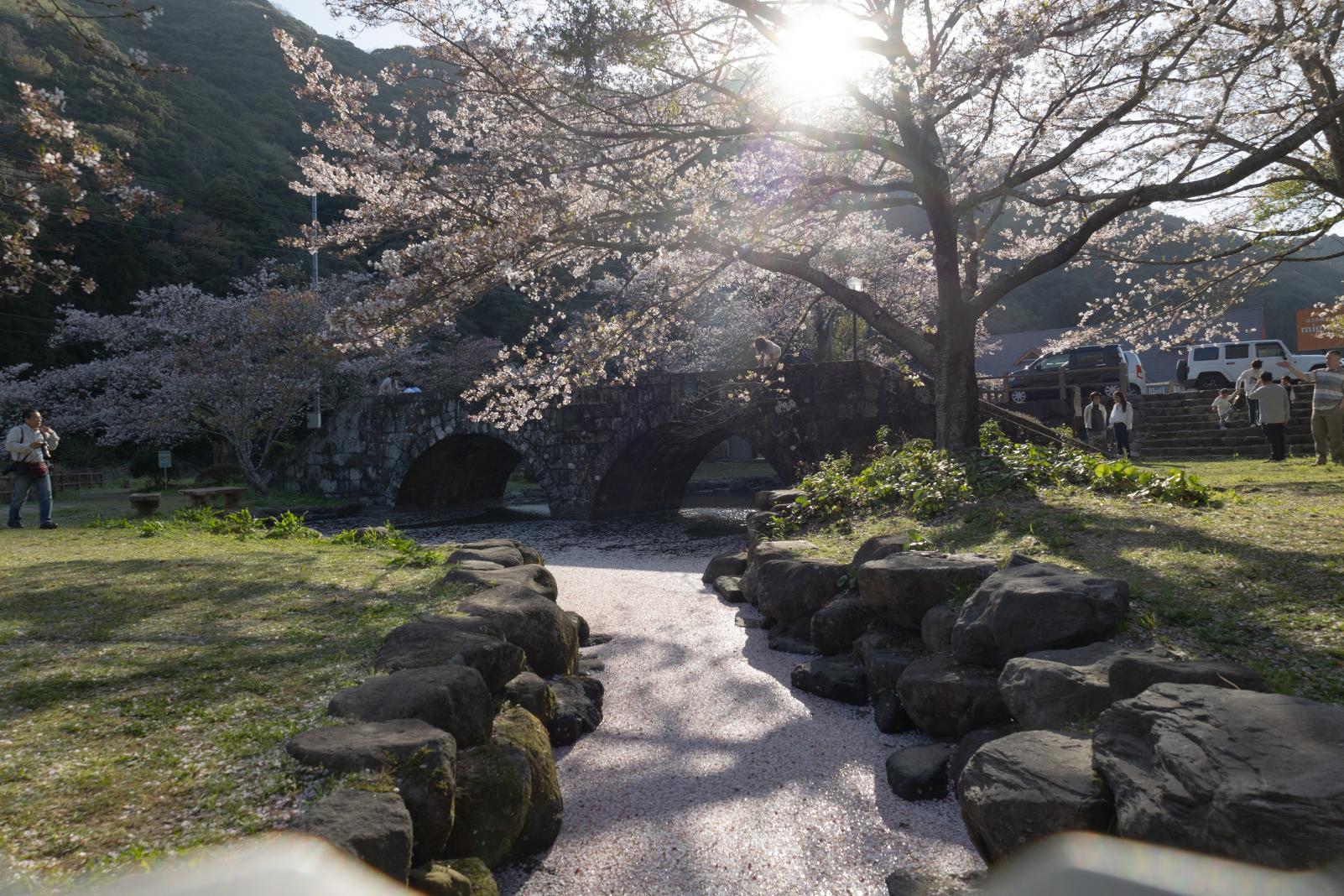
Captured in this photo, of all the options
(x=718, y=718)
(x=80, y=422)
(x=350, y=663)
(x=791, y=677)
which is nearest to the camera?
(x=350, y=663)

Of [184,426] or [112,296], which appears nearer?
[184,426]

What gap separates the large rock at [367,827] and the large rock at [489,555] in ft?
14.7

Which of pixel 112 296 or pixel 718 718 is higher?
pixel 112 296

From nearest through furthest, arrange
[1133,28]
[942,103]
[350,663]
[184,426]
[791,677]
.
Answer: [350,663]
[791,677]
[1133,28]
[942,103]
[184,426]

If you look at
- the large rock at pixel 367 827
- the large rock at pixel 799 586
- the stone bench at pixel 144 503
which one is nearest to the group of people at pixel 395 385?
the stone bench at pixel 144 503

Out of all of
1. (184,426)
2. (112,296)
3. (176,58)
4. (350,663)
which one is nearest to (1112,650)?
(350,663)

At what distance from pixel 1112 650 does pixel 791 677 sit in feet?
8.09

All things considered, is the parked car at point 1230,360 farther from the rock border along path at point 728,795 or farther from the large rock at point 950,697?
the large rock at point 950,697

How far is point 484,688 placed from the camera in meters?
3.59

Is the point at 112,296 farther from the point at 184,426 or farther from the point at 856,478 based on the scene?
the point at 856,478

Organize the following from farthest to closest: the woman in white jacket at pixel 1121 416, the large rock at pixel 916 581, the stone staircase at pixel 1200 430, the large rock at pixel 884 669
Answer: the stone staircase at pixel 1200 430 < the woman in white jacket at pixel 1121 416 < the large rock at pixel 916 581 < the large rock at pixel 884 669

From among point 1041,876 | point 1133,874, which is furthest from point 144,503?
point 1133,874

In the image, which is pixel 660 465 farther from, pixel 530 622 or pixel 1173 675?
pixel 1173 675

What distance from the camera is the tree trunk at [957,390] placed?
373 inches
